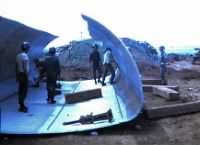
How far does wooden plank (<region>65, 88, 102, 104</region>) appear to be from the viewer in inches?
442

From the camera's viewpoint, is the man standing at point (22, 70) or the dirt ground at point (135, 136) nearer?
the dirt ground at point (135, 136)

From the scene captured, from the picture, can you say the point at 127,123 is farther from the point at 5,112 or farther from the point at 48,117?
the point at 5,112

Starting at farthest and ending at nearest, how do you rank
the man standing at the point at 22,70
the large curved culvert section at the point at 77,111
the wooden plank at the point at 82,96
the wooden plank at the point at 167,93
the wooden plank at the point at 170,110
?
the wooden plank at the point at 82,96 < the wooden plank at the point at 167,93 < the man standing at the point at 22,70 < the wooden plank at the point at 170,110 < the large curved culvert section at the point at 77,111

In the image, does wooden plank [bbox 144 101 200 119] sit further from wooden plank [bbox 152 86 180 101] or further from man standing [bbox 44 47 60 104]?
man standing [bbox 44 47 60 104]

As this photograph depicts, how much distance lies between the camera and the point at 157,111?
8617mm

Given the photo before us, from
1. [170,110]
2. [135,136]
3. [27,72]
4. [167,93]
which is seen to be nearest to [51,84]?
[27,72]

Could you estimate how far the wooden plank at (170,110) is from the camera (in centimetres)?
859

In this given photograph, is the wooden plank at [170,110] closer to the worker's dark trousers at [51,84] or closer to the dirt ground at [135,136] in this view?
the dirt ground at [135,136]

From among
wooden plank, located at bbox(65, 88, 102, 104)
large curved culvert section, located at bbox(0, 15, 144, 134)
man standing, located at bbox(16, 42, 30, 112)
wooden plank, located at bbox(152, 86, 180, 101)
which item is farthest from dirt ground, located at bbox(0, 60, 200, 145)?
wooden plank, located at bbox(65, 88, 102, 104)

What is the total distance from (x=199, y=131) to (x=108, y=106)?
3370mm

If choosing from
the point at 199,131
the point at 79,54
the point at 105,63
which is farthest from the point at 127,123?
the point at 79,54

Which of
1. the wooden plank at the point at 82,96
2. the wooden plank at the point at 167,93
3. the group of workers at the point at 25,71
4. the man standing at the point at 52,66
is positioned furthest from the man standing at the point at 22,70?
the wooden plank at the point at 167,93

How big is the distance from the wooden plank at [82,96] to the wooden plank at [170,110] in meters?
3.05

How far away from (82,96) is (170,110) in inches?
134
